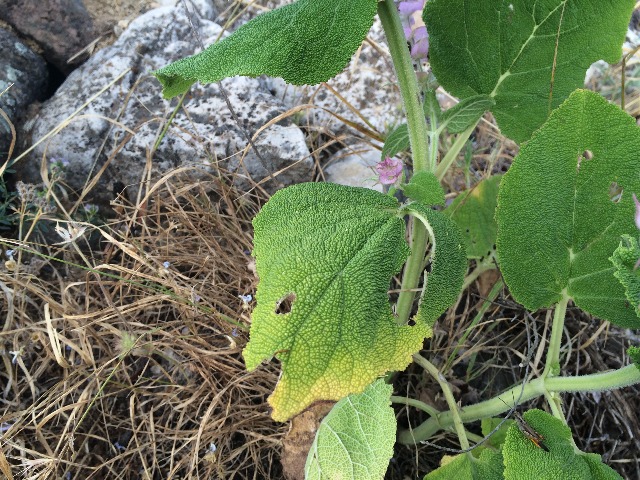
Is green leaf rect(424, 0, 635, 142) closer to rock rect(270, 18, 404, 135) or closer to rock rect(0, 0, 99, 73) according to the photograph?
rock rect(270, 18, 404, 135)

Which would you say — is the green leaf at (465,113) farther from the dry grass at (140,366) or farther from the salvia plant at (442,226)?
the dry grass at (140,366)

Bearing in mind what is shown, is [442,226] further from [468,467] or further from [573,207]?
[468,467]

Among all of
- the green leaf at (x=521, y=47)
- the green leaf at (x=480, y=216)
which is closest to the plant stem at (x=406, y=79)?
the green leaf at (x=521, y=47)

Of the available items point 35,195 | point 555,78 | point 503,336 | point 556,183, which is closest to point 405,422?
point 503,336

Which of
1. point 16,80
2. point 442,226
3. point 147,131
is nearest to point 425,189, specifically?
point 442,226

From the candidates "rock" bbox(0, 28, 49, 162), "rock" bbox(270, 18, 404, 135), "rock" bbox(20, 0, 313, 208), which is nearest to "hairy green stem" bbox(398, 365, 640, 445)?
"rock" bbox(20, 0, 313, 208)
